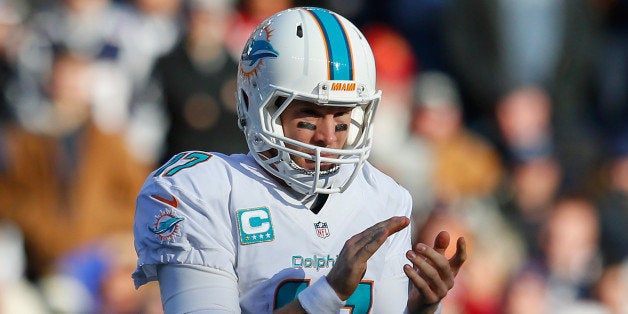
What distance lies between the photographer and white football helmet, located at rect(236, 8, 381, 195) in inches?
132

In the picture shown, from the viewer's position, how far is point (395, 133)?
7.23m

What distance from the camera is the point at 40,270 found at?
6246mm

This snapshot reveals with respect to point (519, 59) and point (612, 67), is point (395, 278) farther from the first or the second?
point (612, 67)

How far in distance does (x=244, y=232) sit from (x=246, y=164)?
0.95 ft

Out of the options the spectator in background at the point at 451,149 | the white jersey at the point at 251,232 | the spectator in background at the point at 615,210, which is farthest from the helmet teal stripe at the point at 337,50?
the spectator in background at the point at 615,210

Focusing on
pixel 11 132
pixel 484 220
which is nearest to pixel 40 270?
pixel 11 132

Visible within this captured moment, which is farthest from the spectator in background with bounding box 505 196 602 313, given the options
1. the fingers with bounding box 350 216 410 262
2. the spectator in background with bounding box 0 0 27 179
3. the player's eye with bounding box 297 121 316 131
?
the fingers with bounding box 350 216 410 262

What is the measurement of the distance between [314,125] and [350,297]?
19.7 inches

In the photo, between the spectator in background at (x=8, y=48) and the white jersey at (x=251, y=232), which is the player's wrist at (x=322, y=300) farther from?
the spectator in background at (x=8, y=48)

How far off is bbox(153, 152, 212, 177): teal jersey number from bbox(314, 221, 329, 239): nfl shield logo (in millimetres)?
372

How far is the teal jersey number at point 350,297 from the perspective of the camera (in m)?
3.23

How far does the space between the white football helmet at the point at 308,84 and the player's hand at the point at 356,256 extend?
36 cm

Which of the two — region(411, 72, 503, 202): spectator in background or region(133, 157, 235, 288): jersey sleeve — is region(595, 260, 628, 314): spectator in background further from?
region(133, 157, 235, 288): jersey sleeve

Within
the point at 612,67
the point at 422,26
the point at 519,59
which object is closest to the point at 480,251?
the point at 519,59
